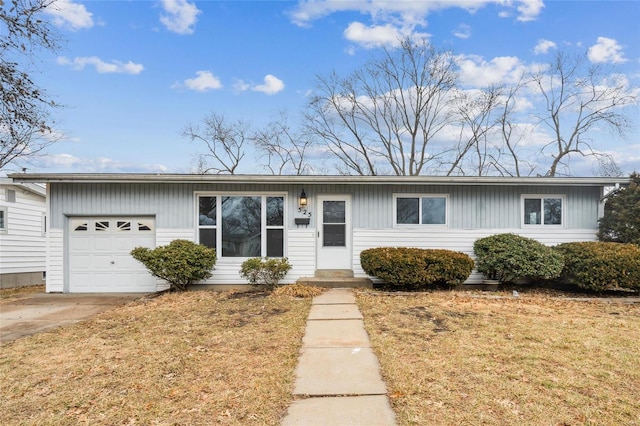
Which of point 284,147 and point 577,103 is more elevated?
point 577,103

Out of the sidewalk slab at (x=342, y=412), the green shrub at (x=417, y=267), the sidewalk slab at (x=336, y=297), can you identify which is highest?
the green shrub at (x=417, y=267)

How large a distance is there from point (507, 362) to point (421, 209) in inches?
221

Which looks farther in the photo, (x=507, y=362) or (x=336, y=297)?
(x=336, y=297)

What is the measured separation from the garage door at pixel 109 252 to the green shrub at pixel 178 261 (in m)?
0.98

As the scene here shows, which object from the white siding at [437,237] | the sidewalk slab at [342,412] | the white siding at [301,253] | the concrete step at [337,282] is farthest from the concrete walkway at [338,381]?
the white siding at [437,237]

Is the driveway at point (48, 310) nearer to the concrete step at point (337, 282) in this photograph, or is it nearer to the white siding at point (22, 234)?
the concrete step at point (337, 282)

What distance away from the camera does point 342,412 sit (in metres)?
2.87

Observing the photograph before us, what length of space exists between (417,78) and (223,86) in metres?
12.0

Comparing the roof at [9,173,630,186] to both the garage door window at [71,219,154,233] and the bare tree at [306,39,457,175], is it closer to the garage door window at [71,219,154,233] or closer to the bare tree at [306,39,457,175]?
the garage door window at [71,219,154,233]

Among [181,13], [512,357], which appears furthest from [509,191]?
[181,13]

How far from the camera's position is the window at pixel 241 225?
29.9ft

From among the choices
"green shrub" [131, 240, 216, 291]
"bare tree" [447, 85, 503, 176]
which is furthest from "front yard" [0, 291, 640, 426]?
"bare tree" [447, 85, 503, 176]

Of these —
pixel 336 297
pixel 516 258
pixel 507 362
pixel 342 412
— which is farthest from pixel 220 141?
pixel 342 412

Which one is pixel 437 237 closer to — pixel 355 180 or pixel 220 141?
pixel 355 180
